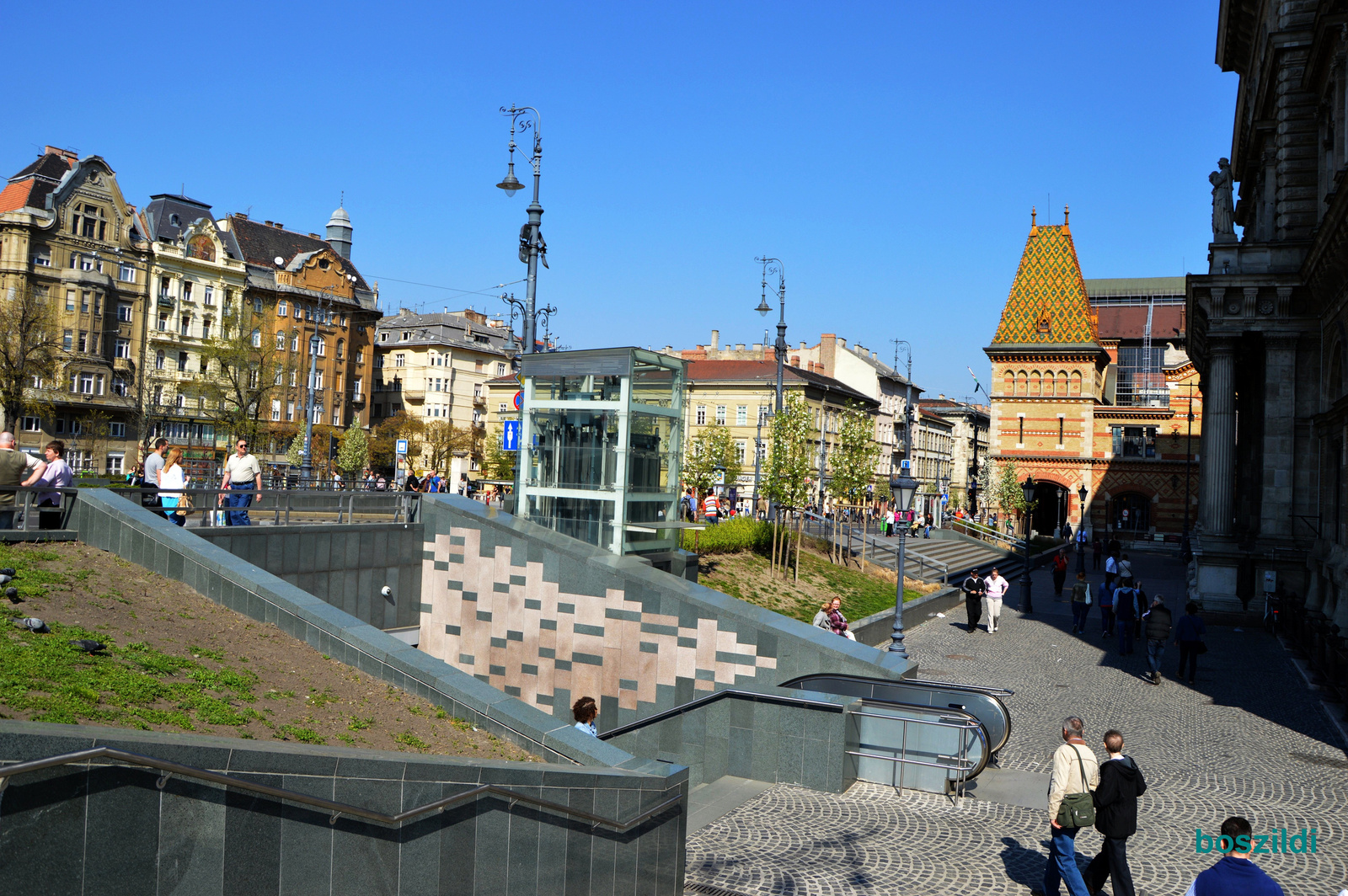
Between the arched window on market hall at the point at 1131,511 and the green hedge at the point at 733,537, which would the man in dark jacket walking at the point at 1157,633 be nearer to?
the green hedge at the point at 733,537

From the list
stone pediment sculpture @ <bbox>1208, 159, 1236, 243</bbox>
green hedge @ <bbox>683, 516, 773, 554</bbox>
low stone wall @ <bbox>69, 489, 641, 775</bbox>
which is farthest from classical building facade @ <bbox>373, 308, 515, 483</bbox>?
low stone wall @ <bbox>69, 489, 641, 775</bbox>

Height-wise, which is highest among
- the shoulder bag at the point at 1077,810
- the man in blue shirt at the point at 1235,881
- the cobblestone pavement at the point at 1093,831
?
the man in blue shirt at the point at 1235,881

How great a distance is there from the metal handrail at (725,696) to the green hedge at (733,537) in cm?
1373

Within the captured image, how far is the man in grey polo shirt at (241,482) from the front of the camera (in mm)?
17188

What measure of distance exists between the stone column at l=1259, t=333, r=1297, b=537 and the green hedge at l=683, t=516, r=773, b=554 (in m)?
13.1

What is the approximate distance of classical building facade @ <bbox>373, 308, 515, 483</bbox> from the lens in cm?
9725

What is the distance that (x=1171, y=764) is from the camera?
13398 millimetres

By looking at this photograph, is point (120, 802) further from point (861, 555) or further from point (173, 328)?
point (173, 328)

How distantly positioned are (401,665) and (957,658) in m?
14.7

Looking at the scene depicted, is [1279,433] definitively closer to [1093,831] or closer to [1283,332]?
[1283,332]

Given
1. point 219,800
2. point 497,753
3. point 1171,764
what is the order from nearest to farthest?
point 219,800 < point 497,753 < point 1171,764

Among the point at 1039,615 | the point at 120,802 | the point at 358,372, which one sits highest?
the point at 358,372

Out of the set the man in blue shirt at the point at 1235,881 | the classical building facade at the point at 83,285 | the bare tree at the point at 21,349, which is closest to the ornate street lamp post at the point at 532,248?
the man in blue shirt at the point at 1235,881

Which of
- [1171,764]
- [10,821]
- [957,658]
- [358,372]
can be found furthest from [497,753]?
[358,372]
